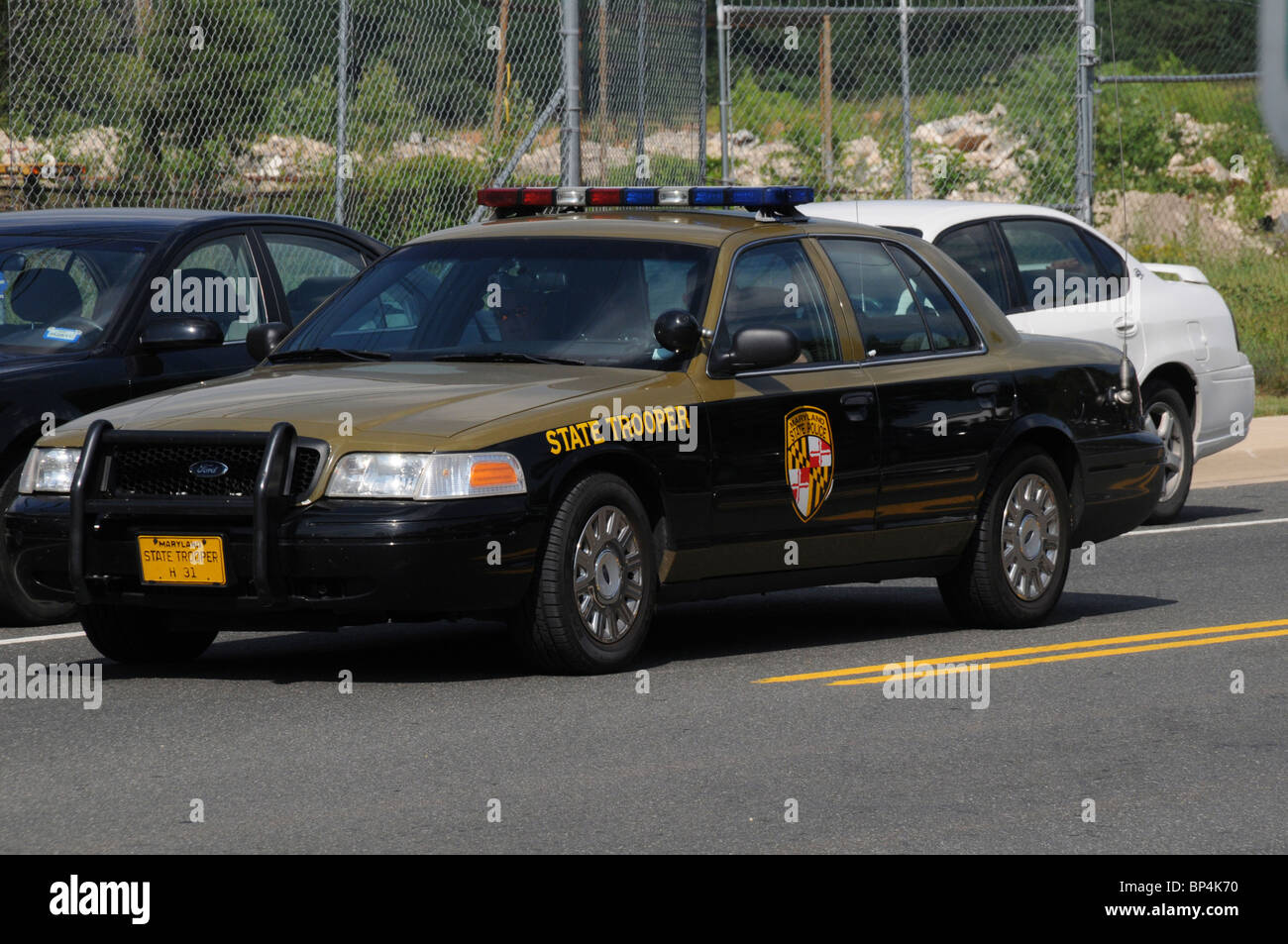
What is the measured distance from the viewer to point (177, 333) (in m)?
9.09

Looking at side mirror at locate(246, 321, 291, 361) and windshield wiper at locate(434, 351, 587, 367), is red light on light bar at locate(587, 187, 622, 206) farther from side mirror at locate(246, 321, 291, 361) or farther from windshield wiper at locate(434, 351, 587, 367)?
side mirror at locate(246, 321, 291, 361)

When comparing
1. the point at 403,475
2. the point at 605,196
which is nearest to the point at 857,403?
the point at 605,196

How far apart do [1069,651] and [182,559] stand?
3530 mm

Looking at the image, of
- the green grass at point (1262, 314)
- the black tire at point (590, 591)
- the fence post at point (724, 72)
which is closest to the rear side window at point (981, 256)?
the fence post at point (724, 72)

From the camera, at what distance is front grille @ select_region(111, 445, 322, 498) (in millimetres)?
7133

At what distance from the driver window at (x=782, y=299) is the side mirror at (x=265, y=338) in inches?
72.7

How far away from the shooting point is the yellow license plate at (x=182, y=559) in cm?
714

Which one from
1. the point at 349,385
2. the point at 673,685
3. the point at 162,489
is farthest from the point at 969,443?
the point at 162,489

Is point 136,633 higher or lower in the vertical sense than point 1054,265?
lower

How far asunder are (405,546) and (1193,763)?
2503 mm

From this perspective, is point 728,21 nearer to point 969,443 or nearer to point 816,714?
point 969,443

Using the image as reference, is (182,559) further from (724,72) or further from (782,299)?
(724,72)

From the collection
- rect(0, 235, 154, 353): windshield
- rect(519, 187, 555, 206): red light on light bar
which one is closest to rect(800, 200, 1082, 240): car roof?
rect(519, 187, 555, 206): red light on light bar

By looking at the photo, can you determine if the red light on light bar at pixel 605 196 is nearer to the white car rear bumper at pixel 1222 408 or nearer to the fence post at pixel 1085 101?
the white car rear bumper at pixel 1222 408
